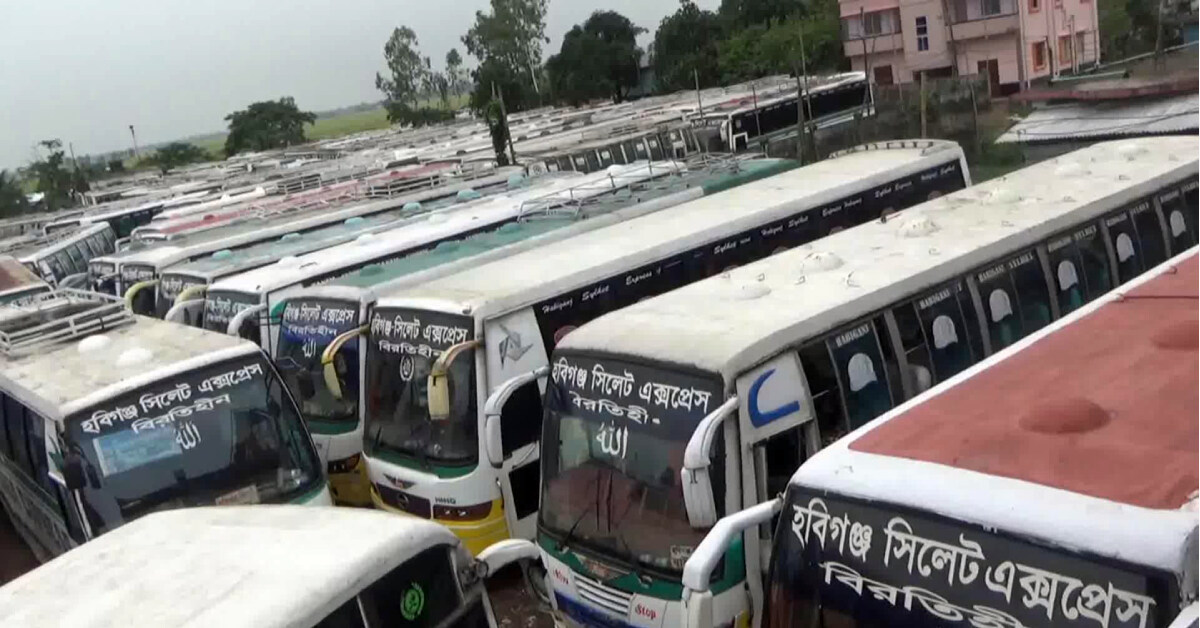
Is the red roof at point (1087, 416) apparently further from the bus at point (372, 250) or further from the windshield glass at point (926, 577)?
the bus at point (372, 250)

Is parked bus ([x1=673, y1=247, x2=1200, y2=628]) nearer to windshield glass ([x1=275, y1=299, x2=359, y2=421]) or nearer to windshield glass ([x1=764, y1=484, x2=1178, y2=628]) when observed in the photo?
windshield glass ([x1=764, y1=484, x2=1178, y2=628])

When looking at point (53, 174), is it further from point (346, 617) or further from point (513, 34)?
point (346, 617)

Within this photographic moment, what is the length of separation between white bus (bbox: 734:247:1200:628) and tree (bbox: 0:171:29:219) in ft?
181

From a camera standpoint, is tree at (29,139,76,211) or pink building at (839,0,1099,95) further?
tree at (29,139,76,211)

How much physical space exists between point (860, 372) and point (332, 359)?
3.63 metres

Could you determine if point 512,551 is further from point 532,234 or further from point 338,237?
point 338,237

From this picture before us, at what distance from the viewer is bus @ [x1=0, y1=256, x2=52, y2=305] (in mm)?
13914

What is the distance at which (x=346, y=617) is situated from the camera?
3.57 metres

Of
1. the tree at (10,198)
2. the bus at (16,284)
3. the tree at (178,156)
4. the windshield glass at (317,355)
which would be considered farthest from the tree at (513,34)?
the windshield glass at (317,355)

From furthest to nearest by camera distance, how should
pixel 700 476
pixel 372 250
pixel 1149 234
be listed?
pixel 372 250 → pixel 1149 234 → pixel 700 476

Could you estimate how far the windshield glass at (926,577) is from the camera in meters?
2.85

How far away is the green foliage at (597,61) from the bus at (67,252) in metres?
37.1

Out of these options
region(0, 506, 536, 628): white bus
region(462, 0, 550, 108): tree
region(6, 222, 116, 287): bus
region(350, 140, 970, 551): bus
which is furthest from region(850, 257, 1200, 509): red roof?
region(462, 0, 550, 108): tree

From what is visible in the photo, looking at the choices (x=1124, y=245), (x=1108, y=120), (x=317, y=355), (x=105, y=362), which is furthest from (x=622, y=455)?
(x=1108, y=120)
